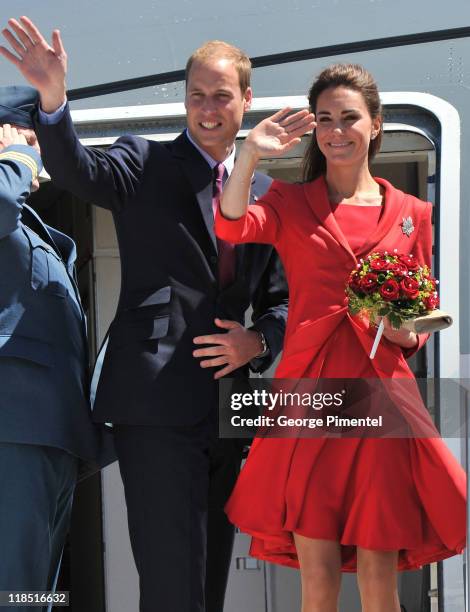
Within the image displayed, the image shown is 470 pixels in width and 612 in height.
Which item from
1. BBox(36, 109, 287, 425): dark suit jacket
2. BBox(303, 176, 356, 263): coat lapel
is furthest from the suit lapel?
BBox(303, 176, 356, 263): coat lapel

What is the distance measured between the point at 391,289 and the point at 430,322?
143mm

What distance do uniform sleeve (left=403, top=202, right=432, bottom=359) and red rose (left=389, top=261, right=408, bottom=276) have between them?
0.73 ft

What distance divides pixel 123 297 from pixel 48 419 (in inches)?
15.5

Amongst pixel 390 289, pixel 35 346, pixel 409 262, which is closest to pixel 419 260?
pixel 409 262

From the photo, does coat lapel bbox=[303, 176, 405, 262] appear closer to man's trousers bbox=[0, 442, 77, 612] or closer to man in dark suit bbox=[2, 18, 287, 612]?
man in dark suit bbox=[2, 18, 287, 612]

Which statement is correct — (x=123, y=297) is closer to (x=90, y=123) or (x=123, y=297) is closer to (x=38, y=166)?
(x=38, y=166)

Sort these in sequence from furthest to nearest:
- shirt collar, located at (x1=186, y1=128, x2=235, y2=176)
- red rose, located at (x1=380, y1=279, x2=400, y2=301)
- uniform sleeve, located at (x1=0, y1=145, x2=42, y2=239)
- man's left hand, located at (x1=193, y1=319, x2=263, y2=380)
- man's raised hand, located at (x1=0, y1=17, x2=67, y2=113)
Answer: shirt collar, located at (x1=186, y1=128, x2=235, y2=176)
man's left hand, located at (x1=193, y1=319, x2=263, y2=380)
uniform sleeve, located at (x1=0, y1=145, x2=42, y2=239)
man's raised hand, located at (x1=0, y1=17, x2=67, y2=113)
red rose, located at (x1=380, y1=279, x2=400, y2=301)

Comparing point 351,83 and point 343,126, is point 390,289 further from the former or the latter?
point 351,83

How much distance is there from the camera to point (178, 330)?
10.1 ft

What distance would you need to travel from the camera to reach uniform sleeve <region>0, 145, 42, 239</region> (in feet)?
9.64

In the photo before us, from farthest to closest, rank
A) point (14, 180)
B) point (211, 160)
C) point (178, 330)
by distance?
point (211, 160) → point (178, 330) → point (14, 180)

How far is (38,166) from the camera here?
313 cm

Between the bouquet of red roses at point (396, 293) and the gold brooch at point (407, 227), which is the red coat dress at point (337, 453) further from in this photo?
the bouquet of red roses at point (396, 293)

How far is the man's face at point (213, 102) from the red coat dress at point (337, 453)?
27 centimetres
